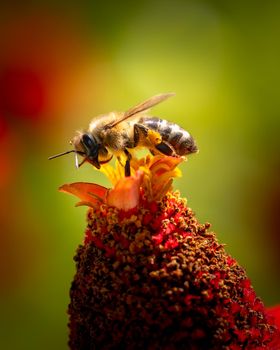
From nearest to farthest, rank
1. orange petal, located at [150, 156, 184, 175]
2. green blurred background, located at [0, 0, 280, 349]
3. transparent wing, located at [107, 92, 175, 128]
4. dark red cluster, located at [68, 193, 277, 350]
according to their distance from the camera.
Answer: dark red cluster, located at [68, 193, 277, 350], orange petal, located at [150, 156, 184, 175], transparent wing, located at [107, 92, 175, 128], green blurred background, located at [0, 0, 280, 349]

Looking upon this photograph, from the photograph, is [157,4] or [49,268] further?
[157,4]

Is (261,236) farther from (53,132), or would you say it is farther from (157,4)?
(157,4)

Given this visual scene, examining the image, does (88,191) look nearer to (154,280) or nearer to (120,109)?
(154,280)

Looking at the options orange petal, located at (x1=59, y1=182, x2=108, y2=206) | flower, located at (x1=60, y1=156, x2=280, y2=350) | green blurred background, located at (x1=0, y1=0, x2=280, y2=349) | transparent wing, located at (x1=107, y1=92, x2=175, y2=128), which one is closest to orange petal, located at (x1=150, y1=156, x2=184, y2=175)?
flower, located at (x1=60, y1=156, x2=280, y2=350)

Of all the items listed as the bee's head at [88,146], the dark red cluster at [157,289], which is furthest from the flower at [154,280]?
the bee's head at [88,146]

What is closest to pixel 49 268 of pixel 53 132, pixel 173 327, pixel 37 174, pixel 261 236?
pixel 37 174

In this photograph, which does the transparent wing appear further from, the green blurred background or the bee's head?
the green blurred background
